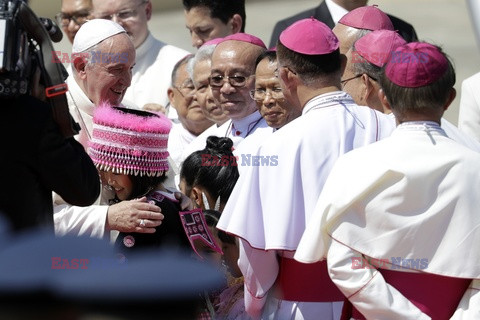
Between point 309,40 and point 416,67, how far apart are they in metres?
0.69

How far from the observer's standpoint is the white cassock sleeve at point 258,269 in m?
3.66

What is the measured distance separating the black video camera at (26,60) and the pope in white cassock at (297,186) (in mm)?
829

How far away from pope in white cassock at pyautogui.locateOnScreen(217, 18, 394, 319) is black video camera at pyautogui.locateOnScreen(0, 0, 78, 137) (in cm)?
83

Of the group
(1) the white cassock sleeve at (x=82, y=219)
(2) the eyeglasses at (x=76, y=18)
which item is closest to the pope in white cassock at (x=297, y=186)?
(1) the white cassock sleeve at (x=82, y=219)

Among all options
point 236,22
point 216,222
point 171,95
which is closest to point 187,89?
point 171,95

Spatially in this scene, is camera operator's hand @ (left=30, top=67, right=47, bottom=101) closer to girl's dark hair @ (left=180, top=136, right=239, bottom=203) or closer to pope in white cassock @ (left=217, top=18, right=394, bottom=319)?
pope in white cassock @ (left=217, top=18, right=394, bottom=319)

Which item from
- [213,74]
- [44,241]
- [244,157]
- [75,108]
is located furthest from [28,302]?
[213,74]

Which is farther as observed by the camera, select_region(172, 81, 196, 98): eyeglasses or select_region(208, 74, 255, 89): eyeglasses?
select_region(172, 81, 196, 98): eyeglasses

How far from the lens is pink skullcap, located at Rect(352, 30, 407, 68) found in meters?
4.32

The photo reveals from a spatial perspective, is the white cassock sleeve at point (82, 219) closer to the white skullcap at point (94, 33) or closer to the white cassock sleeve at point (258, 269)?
the white cassock sleeve at point (258, 269)

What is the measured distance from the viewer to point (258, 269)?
12.0 ft

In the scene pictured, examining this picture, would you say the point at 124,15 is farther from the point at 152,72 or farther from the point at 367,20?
the point at 367,20

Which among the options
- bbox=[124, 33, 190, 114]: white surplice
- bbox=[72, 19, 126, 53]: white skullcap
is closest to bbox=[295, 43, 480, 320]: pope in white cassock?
bbox=[72, 19, 126, 53]: white skullcap

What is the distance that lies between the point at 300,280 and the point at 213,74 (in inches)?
70.8
